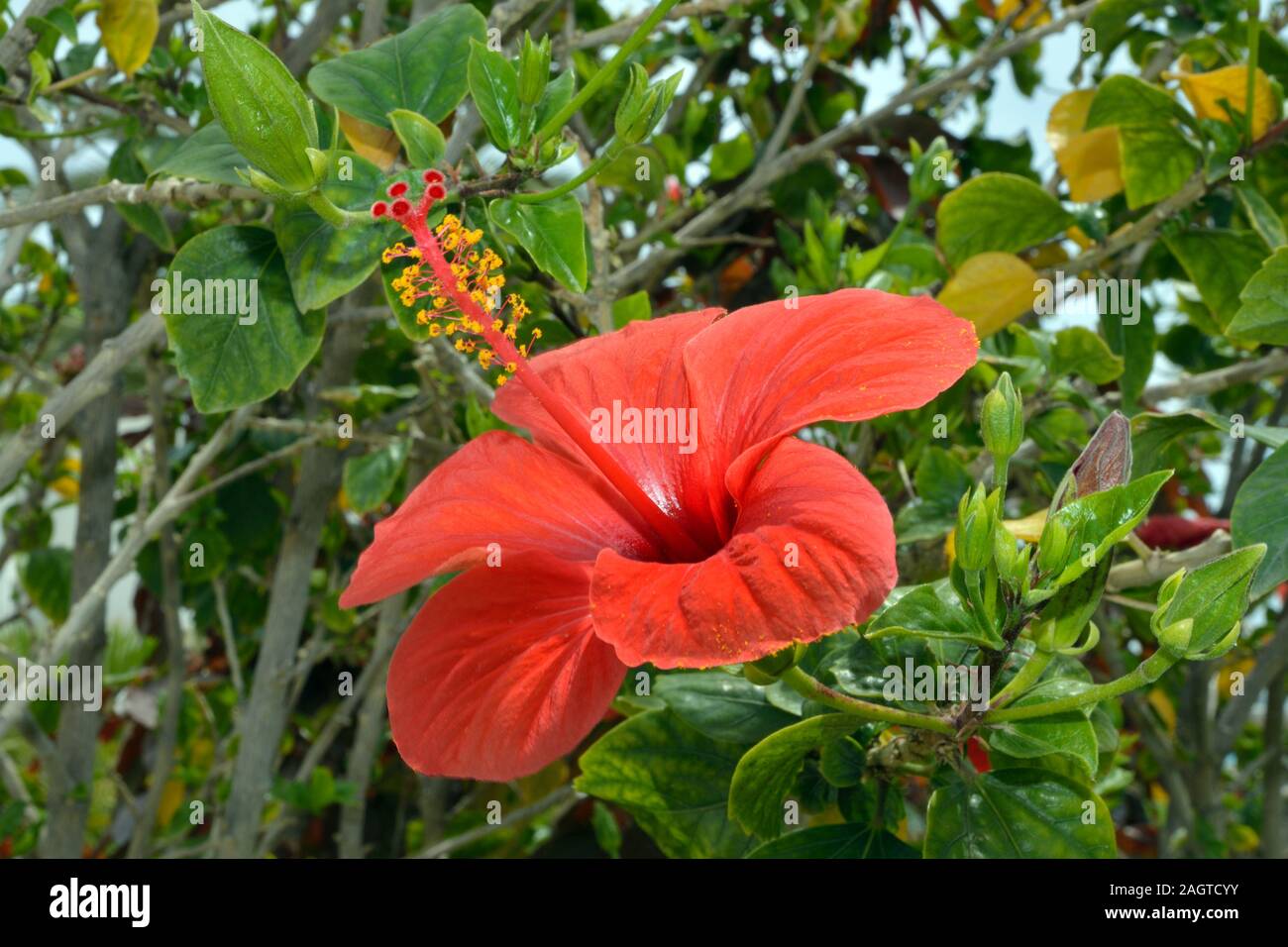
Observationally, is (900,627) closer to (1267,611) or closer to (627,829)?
(627,829)

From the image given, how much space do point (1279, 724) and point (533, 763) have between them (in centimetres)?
169

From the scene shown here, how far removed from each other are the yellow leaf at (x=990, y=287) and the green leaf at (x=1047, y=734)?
0.52 m

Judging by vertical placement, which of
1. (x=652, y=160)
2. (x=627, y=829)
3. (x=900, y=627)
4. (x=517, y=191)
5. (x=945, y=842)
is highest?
(x=652, y=160)

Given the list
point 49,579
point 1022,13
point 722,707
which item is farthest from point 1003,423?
point 49,579

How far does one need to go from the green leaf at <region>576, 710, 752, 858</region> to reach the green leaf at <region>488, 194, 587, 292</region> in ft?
1.23

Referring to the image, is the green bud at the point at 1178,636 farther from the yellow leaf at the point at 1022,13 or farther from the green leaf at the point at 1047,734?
the yellow leaf at the point at 1022,13

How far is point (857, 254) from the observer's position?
4.51 ft

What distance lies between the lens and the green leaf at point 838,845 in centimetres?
91

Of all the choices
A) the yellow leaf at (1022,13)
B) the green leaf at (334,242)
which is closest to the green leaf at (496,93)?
the green leaf at (334,242)

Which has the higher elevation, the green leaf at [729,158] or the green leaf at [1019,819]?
the green leaf at [729,158]

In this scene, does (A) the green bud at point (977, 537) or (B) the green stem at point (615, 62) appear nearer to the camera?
(A) the green bud at point (977, 537)

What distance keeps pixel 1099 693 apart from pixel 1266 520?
257 millimetres

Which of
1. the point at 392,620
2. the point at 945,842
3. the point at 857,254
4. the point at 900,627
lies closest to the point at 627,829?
the point at 392,620

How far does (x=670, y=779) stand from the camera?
1.03 metres
